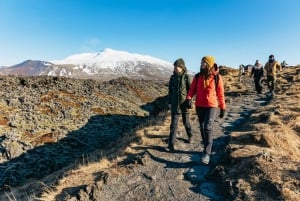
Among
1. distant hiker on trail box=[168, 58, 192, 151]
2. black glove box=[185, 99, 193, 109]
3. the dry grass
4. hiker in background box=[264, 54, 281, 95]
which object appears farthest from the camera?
hiker in background box=[264, 54, 281, 95]

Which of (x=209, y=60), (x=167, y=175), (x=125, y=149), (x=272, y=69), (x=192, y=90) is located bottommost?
(x=167, y=175)

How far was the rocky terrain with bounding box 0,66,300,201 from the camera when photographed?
749 cm

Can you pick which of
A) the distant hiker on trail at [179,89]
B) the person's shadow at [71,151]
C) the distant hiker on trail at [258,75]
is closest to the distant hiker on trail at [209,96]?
the distant hiker on trail at [179,89]

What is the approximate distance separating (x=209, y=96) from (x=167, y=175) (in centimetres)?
247

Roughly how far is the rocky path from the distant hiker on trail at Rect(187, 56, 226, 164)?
0.78 metres


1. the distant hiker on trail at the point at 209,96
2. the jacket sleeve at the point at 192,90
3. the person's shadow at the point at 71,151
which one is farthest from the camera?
the person's shadow at the point at 71,151

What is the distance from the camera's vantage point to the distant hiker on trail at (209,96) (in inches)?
363

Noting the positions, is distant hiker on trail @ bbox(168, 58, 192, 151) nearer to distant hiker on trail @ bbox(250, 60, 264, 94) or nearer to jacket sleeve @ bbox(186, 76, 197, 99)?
jacket sleeve @ bbox(186, 76, 197, 99)

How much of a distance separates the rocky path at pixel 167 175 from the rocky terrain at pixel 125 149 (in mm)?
24

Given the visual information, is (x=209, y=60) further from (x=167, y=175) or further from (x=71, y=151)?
(x=71, y=151)

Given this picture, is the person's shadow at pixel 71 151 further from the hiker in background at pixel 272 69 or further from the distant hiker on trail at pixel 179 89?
the hiker in background at pixel 272 69

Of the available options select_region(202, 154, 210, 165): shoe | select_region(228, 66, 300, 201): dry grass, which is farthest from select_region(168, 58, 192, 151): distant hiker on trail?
select_region(228, 66, 300, 201): dry grass

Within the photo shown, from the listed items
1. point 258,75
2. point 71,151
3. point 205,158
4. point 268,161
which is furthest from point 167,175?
point 258,75

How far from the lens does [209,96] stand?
9312 millimetres
